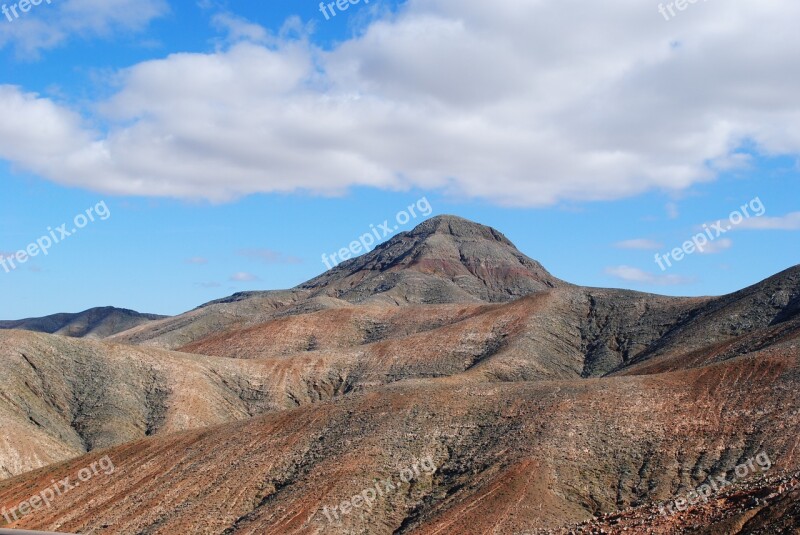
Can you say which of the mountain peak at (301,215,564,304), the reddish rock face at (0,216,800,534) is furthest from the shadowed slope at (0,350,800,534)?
the mountain peak at (301,215,564,304)

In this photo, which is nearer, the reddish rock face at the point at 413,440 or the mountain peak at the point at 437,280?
the reddish rock face at the point at 413,440

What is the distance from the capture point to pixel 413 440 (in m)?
51.5

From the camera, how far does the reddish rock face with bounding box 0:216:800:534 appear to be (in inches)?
1681

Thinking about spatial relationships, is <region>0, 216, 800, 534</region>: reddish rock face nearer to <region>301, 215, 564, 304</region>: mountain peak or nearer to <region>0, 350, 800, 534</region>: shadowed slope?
<region>0, 350, 800, 534</region>: shadowed slope

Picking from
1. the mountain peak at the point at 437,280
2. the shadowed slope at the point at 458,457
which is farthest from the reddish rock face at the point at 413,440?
the mountain peak at the point at 437,280

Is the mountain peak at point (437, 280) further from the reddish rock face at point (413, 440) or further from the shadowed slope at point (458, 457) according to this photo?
the shadowed slope at point (458, 457)

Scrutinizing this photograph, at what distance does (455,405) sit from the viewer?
55344mm

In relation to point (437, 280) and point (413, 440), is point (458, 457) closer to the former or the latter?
point (413, 440)

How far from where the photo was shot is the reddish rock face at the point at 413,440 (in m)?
42.7

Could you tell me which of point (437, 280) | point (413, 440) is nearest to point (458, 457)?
point (413, 440)

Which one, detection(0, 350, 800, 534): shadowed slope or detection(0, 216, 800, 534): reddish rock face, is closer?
detection(0, 216, 800, 534): reddish rock face

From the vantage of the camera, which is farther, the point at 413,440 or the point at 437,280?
the point at 437,280

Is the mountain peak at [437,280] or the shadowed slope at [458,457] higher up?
the mountain peak at [437,280]

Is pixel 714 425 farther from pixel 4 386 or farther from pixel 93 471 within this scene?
pixel 4 386
